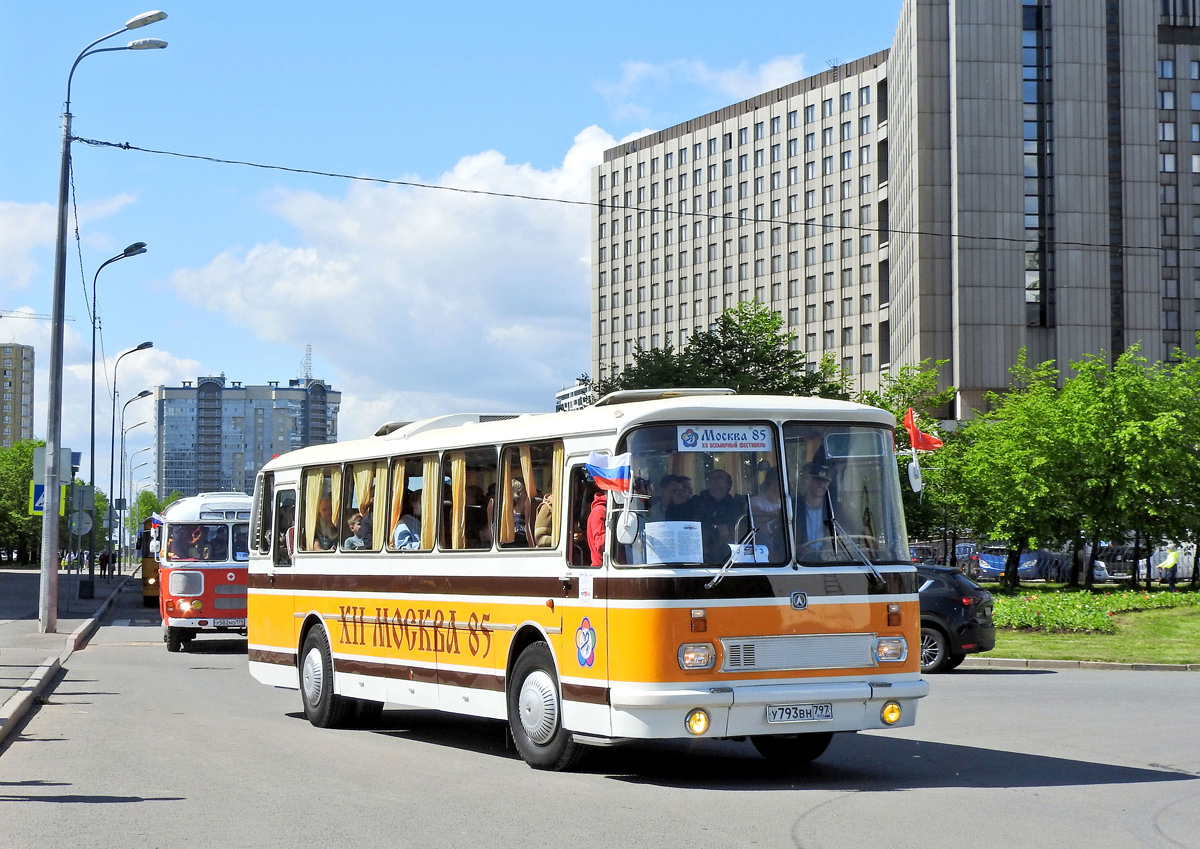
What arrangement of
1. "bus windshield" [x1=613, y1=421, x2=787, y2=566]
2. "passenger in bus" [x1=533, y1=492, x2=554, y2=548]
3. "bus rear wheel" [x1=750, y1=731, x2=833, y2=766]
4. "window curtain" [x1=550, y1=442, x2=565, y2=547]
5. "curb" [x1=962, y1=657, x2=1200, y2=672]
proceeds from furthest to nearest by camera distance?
"curb" [x1=962, y1=657, x2=1200, y2=672] → "bus rear wheel" [x1=750, y1=731, x2=833, y2=766] → "passenger in bus" [x1=533, y1=492, x2=554, y2=548] → "window curtain" [x1=550, y1=442, x2=565, y2=547] → "bus windshield" [x1=613, y1=421, x2=787, y2=566]

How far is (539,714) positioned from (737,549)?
2.01m

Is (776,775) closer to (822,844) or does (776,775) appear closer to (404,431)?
(822,844)

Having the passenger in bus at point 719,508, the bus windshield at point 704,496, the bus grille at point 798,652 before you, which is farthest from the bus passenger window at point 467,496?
the bus grille at point 798,652

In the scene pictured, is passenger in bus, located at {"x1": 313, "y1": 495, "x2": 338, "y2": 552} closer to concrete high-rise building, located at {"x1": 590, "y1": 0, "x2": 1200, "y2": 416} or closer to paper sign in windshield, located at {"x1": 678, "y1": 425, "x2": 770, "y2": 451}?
paper sign in windshield, located at {"x1": 678, "y1": 425, "x2": 770, "y2": 451}

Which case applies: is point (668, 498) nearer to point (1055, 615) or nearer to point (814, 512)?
point (814, 512)

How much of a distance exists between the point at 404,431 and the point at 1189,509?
43827 millimetres

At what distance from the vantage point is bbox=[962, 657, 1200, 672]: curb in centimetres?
2294

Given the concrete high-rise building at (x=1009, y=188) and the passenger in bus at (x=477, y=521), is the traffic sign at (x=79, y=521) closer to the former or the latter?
the passenger in bus at (x=477, y=521)

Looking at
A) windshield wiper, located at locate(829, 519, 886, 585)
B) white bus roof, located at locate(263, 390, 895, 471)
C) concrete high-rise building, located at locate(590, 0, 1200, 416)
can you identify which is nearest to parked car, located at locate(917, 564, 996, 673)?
white bus roof, located at locate(263, 390, 895, 471)

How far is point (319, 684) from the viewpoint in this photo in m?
15.1

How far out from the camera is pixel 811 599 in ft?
34.7

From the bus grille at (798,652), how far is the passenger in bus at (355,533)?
16.7 ft

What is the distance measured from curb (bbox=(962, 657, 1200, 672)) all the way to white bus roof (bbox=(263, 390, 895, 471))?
479 inches

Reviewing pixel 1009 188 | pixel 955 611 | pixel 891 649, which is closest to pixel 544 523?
pixel 891 649
